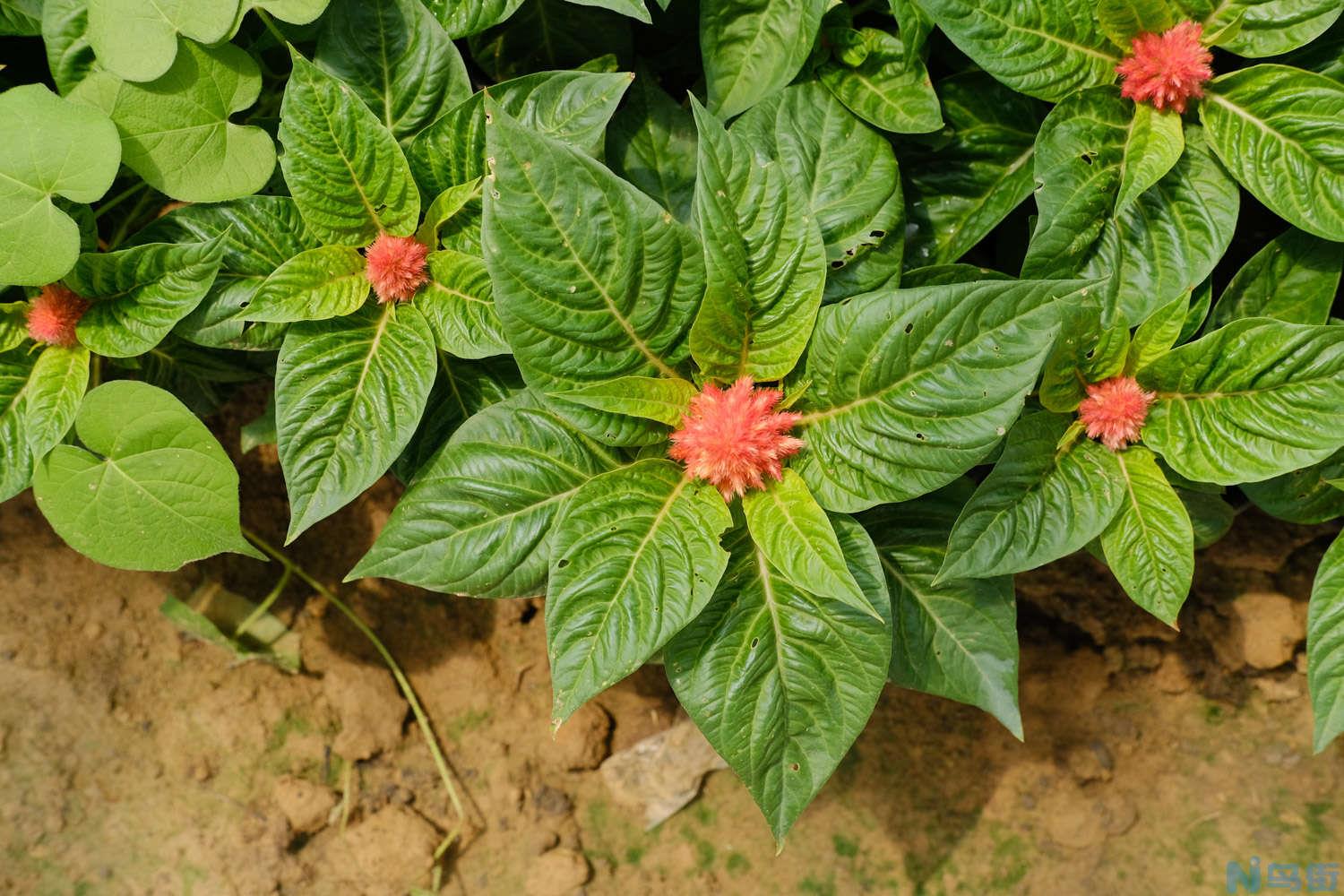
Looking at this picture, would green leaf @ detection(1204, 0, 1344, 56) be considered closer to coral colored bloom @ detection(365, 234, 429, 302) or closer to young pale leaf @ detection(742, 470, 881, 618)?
young pale leaf @ detection(742, 470, 881, 618)

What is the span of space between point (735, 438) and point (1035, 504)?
465 mm

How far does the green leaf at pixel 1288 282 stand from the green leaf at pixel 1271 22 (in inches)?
12.1

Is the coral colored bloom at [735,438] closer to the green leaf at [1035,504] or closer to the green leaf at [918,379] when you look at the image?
the green leaf at [918,379]

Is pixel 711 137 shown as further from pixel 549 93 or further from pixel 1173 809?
pixel 1173 809

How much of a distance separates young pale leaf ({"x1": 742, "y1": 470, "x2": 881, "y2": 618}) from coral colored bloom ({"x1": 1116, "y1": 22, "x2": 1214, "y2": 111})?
825mm

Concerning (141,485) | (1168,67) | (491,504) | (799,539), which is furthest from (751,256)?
(141,485)

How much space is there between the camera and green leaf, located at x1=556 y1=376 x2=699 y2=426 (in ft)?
4.32

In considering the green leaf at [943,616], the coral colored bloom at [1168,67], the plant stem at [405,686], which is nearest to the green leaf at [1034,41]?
the coral colored bloom at [1168,67]

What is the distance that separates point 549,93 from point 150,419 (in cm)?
77

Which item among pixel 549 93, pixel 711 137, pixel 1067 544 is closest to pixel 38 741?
pixel 549 93

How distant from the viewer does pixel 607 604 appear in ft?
4.26

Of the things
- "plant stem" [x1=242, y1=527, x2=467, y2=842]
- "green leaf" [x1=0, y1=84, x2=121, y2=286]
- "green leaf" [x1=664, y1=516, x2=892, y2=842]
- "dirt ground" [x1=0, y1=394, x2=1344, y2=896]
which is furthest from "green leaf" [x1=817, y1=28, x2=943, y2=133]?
"plant stem" [x1=242, y1=527, x2=467, y2=842]

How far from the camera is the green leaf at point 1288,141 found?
4.77 ft

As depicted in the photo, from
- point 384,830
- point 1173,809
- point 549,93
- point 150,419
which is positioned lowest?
point 384,830
